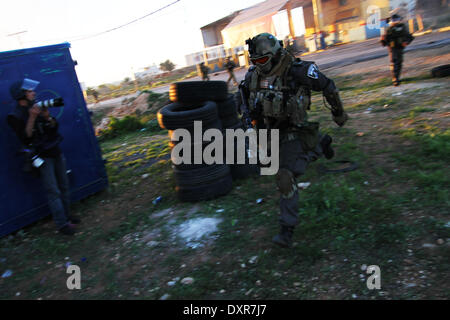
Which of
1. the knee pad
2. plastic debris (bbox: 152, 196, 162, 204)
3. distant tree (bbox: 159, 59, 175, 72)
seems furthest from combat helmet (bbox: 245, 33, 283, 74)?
distant tree (bbox: 159, 59, 175, 72)

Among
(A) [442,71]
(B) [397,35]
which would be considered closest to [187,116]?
(B) [397,35]

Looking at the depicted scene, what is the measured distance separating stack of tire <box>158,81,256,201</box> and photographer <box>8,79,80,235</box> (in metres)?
1.32

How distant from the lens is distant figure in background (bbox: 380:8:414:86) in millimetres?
7824

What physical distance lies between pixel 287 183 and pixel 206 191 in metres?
1.61

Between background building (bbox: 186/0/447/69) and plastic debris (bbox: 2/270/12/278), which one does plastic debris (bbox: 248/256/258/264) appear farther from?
background building (bbox: 186/0/447/69)

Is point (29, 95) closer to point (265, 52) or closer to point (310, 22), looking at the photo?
point (265, 52)

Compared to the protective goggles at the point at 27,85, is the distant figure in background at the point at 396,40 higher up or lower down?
lower down

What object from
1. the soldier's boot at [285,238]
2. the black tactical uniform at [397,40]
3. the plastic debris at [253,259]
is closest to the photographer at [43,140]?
the plastic debris at [253,259]

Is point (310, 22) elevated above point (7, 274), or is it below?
above

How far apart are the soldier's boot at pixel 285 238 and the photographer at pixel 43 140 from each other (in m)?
2.65

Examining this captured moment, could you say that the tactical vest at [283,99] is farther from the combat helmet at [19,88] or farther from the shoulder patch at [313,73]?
the combat helmet at [19,88]

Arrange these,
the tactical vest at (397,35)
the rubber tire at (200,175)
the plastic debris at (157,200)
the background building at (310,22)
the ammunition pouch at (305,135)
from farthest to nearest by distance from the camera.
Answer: the background building at (310,22) → the tactical vest at (397,35) → the plastic debris at (157,200) → the rubber tire at (200,175) → the ammunition pouch at (305,135)

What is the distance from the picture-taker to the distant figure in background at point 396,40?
782cm

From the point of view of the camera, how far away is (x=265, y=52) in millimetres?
3291
